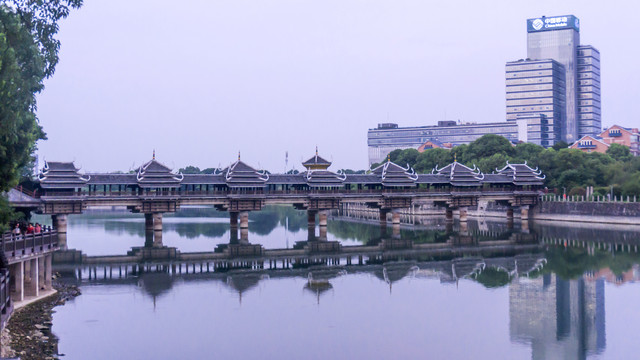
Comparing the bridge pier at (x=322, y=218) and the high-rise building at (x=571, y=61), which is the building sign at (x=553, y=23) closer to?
the high-rise building at (x=571, y=61)

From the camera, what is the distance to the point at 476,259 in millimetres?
51625

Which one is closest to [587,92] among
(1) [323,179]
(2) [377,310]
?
(1) [323,179]

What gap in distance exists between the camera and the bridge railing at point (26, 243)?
26.1m

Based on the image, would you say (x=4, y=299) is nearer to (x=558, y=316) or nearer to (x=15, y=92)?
(x=15, y=92)

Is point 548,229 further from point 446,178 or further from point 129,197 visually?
point 129,197

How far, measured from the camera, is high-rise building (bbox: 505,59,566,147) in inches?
Result: 7195

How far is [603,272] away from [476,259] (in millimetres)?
10385

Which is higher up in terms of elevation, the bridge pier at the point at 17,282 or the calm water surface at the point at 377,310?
the bridge pier at the point at 17,282

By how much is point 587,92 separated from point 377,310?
183 metres

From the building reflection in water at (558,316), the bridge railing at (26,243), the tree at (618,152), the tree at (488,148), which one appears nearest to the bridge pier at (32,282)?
the bridge railing at (26,243)

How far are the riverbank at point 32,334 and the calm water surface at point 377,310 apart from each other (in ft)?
2.00

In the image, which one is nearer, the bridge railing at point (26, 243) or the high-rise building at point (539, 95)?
the bridge railing at point (26, 243)

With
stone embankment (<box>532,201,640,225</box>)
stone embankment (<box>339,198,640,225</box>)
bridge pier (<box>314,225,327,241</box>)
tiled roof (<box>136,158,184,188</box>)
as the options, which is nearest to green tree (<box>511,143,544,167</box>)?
stone embankment (<box>339,198,640,225</box>)

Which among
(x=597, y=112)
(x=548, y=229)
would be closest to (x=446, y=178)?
(x=548, y=229)
